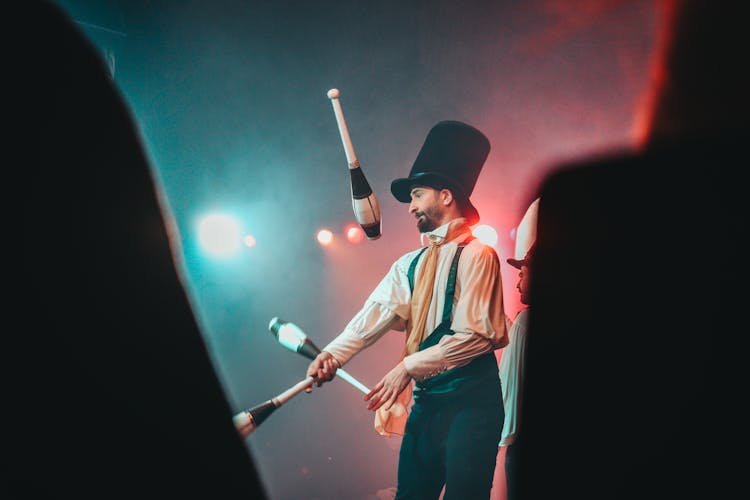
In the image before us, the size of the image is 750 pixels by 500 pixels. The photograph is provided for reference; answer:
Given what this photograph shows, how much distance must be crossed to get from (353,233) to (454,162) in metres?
0.90

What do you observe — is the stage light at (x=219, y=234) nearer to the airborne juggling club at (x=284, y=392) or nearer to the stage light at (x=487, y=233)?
the airborne juggling club at (x=284, y=392)

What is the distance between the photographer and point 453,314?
1.48 metres

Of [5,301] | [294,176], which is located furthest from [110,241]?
[294,176]

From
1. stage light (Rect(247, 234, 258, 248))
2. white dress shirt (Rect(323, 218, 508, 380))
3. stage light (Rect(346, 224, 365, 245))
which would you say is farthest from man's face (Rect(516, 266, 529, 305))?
stage light (Rect(247, 234, 258, 248))

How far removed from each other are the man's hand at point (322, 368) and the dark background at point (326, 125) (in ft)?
2.76

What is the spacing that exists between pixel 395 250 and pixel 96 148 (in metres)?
2.03

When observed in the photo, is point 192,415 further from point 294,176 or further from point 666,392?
point 294,176

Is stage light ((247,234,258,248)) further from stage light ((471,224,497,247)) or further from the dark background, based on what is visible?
stage light ((471,224,497,247))

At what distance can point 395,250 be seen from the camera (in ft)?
7.29

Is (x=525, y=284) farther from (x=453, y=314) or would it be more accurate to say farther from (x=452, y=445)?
(x=452, y=445)

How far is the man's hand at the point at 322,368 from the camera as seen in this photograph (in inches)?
59.7

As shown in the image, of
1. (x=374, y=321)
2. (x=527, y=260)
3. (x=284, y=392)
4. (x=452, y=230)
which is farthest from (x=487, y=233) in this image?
(x=284, y=392)

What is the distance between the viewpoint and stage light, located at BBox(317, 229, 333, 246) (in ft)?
7.89

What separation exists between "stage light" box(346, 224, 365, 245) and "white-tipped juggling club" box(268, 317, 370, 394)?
804mm
